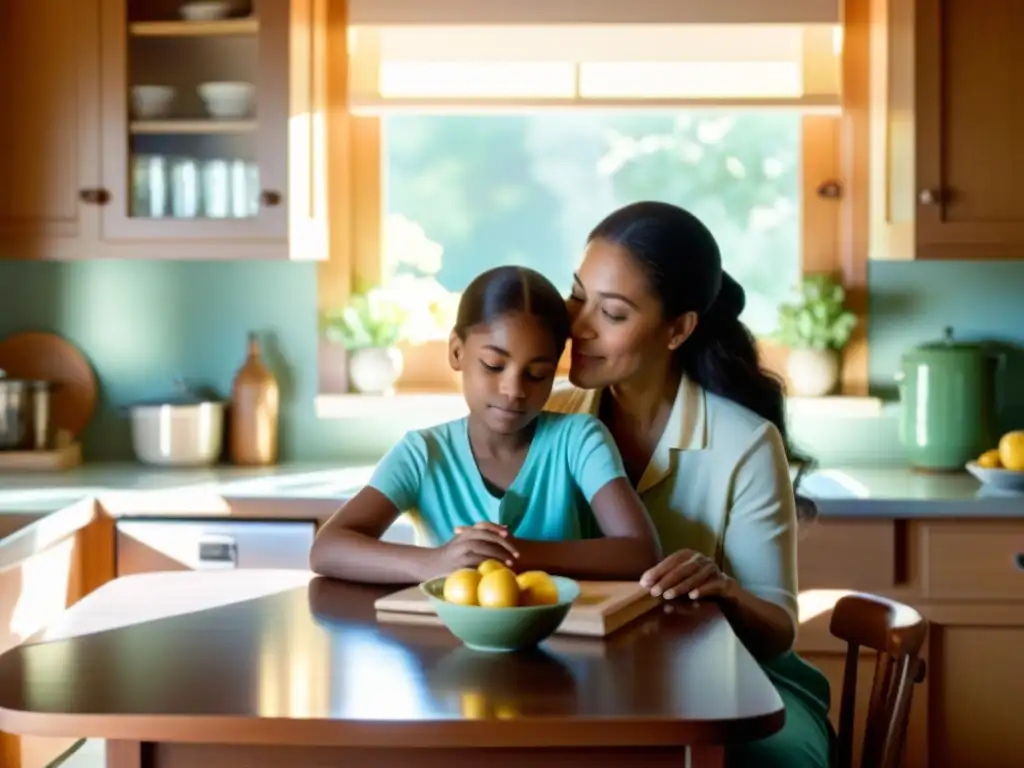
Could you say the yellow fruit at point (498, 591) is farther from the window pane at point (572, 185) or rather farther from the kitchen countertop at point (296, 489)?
the window pane at point (572, 185)

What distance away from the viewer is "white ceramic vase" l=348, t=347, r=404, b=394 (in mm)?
3887

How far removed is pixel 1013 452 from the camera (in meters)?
3.36

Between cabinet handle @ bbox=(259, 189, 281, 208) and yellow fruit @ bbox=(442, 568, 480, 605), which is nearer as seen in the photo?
yellow fruit @ bbox=(442, 568, 480, 605)

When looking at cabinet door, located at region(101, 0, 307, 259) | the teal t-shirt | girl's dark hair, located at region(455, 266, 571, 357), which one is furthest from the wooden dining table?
cabinet door, located at region(101, 0, 307, 259)

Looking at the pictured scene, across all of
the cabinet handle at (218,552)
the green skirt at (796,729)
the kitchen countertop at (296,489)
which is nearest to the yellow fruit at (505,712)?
the green skirt at (796,729)

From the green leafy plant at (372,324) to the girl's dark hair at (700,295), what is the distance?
165cm

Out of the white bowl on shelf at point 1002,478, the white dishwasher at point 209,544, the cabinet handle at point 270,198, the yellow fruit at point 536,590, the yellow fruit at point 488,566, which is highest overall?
the cabinet handle at point 270,198

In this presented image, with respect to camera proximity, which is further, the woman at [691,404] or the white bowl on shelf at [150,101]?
the white bowl on shelf at [150,101]

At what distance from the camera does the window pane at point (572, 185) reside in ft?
13.1

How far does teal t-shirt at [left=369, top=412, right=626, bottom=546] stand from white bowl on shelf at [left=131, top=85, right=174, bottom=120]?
1.85 meters

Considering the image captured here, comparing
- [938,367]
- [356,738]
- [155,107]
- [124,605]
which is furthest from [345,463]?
[356,738]

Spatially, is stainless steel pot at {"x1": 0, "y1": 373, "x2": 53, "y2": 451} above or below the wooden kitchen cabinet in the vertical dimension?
above

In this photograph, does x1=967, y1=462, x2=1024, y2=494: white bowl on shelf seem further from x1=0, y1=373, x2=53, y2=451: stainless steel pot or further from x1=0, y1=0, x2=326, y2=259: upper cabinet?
x1=0, y1=373, x2=53, y2=451: stainless steel pot

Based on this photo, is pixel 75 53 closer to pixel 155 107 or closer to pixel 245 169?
pixel 155 107
